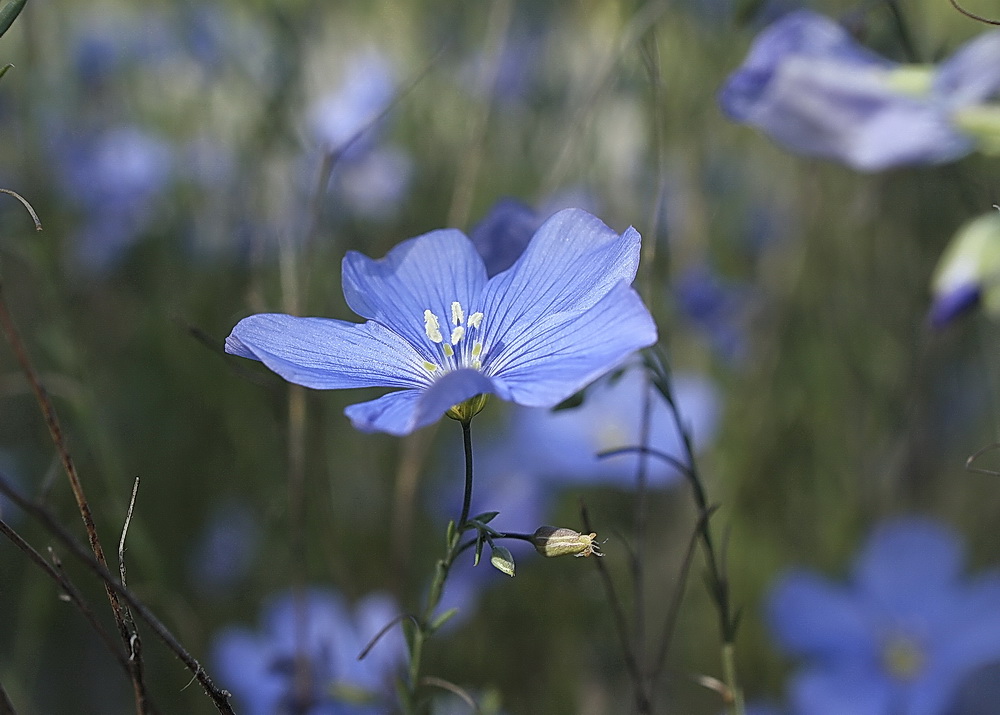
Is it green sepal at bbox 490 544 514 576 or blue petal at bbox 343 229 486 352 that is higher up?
blue petal at bbox 343 229 486 352

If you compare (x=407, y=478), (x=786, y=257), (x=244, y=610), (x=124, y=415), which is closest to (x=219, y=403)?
(x=124, y=415)

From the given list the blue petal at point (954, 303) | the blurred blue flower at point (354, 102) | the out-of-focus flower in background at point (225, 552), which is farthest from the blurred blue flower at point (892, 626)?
the blurred blue flower at point (354, 102)

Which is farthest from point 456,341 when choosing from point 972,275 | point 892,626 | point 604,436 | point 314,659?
point 604,436

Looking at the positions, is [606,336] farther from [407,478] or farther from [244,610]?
[244,610]

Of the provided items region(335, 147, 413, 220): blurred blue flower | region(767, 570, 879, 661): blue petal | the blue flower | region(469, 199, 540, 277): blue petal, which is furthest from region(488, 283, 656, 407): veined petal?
region(335, 147, 413, 220): blurred blue flower

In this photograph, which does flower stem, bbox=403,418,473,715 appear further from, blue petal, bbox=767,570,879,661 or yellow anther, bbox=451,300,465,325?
blue petal, bbox=767,570,879,661

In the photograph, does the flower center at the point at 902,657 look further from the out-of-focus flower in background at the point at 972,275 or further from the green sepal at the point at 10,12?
the green sepal at the point at 10,12
